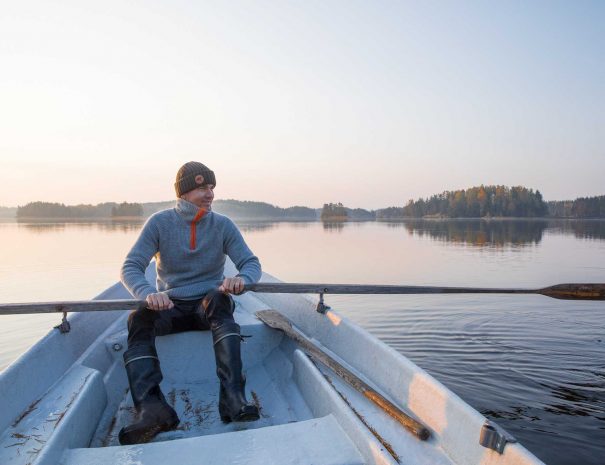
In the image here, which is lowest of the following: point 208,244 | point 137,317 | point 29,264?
point 29,264

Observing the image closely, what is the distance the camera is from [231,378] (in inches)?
115

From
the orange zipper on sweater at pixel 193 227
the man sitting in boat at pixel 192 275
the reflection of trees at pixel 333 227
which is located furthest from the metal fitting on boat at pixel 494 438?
the reflection of trees at pixel 333 227

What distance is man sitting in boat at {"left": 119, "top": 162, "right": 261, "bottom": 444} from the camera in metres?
3.04

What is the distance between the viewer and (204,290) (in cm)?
364

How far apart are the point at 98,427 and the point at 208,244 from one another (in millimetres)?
1498

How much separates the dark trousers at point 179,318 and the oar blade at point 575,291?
11.0ft

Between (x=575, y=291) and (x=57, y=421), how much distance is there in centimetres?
477

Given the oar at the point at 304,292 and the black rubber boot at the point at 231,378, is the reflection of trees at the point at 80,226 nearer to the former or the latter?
the oar at the point at 304,292

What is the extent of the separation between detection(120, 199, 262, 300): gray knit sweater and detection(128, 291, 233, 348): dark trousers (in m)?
0.12

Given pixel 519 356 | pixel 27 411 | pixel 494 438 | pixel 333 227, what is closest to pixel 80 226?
pixel 333 227

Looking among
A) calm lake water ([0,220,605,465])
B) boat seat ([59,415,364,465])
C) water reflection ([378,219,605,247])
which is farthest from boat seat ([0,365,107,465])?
water reflection ([378,219,605,247])

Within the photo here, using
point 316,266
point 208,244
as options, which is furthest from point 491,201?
point 208,244

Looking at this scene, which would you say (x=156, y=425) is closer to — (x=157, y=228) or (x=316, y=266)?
(x=157, y=228)

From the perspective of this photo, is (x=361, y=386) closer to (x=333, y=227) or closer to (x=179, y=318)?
(x=179, y=318)
